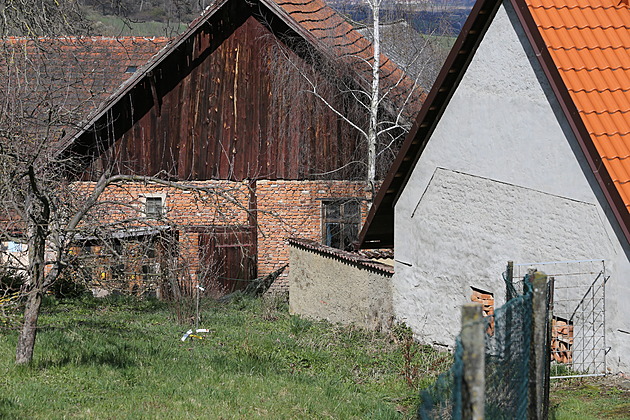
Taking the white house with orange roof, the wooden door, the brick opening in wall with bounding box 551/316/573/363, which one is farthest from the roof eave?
the wooden door

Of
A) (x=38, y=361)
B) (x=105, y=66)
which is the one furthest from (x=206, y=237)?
(x=38, y=361)

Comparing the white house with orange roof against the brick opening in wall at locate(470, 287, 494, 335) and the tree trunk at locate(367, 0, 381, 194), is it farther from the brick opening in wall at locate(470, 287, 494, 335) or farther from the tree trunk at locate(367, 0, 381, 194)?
the tree trunk at locate(367, 0, 381, 194)

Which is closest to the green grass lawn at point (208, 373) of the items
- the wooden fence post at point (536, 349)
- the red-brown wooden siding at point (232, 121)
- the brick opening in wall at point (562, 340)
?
the brick opening in wall at point (562, 340)

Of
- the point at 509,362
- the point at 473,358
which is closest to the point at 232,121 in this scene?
the point at 509,362

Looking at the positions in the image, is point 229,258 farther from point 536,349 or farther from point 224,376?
point 536,349

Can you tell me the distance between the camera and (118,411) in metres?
7.83

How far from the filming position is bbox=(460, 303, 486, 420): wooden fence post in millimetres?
3521

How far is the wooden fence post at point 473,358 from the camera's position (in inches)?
139

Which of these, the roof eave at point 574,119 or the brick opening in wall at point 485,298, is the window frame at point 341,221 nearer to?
the brick opening in wall at point 485,298

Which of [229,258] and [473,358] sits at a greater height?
[229,258]

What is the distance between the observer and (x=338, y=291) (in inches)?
634

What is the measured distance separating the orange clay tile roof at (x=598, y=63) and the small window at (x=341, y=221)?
1245 cm

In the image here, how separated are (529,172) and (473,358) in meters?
7.16

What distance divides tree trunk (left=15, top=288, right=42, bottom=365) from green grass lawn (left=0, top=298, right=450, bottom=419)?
0.19 meters
